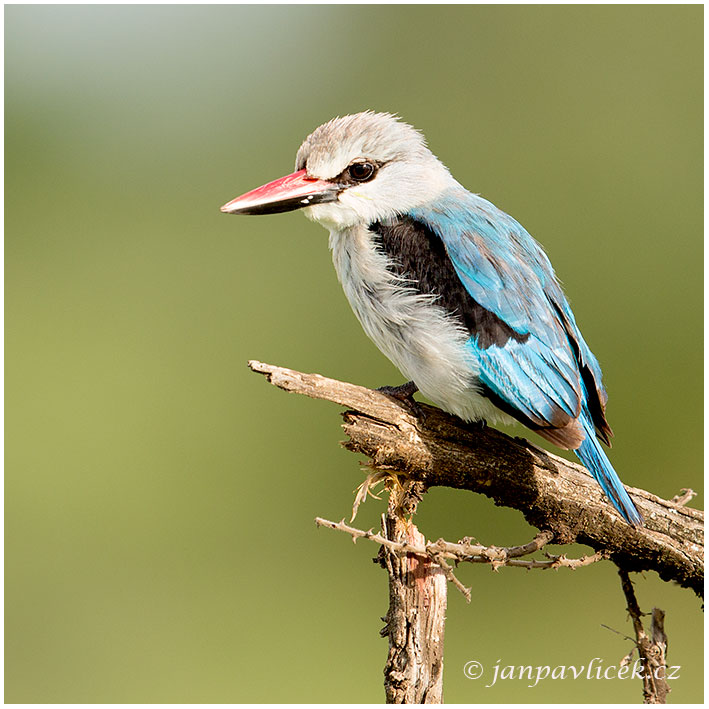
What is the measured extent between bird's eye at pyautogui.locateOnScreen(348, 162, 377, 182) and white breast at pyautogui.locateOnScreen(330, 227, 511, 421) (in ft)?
0.51

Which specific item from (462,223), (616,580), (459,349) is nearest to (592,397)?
(459,349)

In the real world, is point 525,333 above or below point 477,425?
above

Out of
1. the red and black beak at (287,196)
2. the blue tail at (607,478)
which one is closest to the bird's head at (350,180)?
the red and black beak at (287,196)

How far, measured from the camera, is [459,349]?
2297 millimetres

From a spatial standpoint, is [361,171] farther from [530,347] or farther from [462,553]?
[462,553]

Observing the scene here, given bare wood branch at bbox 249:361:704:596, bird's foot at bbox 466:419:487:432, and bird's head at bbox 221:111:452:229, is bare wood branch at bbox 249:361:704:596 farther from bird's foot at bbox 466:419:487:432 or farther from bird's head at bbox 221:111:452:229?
bird's head at bbox 221:111:452:229

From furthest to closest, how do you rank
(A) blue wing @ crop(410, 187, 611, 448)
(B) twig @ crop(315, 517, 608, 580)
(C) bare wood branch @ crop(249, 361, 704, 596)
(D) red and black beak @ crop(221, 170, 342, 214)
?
(D) red and black beak @ crop(221, 170, 342, 214)
(A) blue wing @ crop(410, 187, 611, 448)
(C) bare wood branch @ crop(249, 361, 704, 596)
(B) twig @ crop(315, 517, 608, 580)

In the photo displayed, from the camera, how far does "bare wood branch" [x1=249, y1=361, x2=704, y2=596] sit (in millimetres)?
2135

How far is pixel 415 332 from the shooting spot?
7.70 feet

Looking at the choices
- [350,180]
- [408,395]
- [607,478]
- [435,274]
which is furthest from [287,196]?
[607,478]

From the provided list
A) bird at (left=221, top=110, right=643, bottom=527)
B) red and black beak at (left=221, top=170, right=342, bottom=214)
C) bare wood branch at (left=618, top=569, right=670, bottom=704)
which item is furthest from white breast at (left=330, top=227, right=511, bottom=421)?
bare wood branch at (left=618, top=569, right=670, bottom=704)

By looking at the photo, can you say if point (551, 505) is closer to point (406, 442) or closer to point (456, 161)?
point (406, 442)

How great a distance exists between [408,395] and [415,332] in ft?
0.56

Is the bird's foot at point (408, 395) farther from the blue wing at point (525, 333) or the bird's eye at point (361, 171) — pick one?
the bird's eye at point (361, 171)
